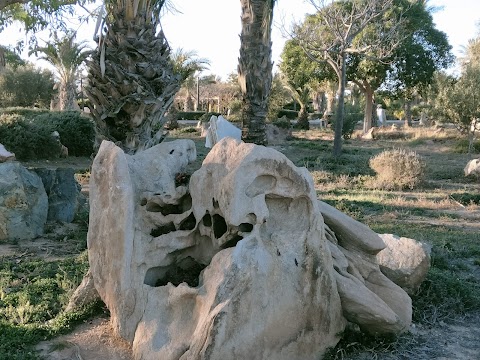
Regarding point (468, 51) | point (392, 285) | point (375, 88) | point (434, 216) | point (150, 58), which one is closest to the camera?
point (392, 285)

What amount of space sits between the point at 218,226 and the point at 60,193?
5.46 metres

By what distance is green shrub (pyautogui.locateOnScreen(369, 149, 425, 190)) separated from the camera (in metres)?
13.3

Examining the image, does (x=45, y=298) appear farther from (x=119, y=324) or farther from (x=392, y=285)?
(x=392, y=285)

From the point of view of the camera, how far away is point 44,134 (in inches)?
707

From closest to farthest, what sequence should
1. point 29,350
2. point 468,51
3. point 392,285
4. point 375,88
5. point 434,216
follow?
1. point 29,350
2. point 392,285
3. point 434,216
4. point 375,88
5. point 468,51

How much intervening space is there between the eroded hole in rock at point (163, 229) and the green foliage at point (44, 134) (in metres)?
14.1

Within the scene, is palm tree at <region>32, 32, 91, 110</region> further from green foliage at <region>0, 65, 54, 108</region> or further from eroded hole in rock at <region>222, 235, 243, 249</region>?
eroded hole in rock at <region>222, 235, 243, 249</region>

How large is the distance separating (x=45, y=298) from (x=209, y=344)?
2488 millimetres

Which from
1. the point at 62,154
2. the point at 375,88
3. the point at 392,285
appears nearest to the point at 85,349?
the point at 392,285

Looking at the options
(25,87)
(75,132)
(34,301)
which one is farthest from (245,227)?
(25,87)

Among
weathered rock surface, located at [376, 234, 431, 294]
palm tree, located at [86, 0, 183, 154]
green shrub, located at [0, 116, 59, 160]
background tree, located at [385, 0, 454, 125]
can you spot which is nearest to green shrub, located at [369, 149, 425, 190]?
palm tree, located at [86, 0, 183, 154]

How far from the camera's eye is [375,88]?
3061 centimetres

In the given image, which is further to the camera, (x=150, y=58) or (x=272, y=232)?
(x=150, y=58)

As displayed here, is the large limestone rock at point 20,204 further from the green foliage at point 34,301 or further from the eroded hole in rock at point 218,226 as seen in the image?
the eroded hole in rock at point 218,226
